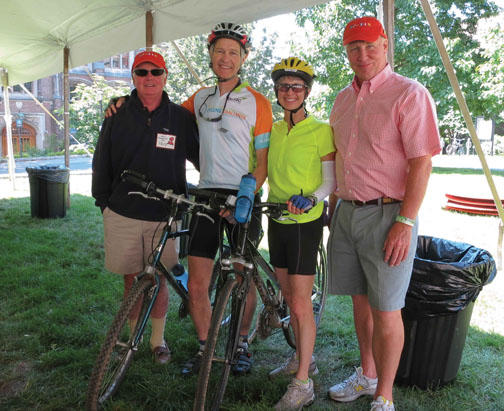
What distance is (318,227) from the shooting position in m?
2.60

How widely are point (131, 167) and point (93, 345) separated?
1473mm

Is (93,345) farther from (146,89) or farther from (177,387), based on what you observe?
(146,89)

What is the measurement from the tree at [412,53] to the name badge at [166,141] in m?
14.8

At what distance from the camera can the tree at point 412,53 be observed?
15.9 meters

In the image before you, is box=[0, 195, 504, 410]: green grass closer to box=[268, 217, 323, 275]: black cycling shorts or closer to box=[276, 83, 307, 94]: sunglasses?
box=[268, 217, 323, 275]: black cycling shorts

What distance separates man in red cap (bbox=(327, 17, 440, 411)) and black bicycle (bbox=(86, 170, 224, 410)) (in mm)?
819

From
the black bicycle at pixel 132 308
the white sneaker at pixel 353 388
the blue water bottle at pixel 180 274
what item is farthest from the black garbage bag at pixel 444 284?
the blue water bottle at pixel 180 274

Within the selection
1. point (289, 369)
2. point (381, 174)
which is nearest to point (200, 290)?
point (289, 369)

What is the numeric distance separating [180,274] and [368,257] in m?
1.23

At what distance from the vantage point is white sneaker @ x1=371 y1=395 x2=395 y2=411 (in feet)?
7.78

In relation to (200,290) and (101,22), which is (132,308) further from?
(101,22)

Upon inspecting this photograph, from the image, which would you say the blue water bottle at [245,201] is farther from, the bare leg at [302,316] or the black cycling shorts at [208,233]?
the bare leg at [302,316]

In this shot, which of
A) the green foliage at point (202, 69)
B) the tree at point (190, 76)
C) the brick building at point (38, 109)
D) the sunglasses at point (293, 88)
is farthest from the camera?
the brick building at point (38, 109)

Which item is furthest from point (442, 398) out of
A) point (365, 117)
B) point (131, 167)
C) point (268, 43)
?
point (268, 43)
